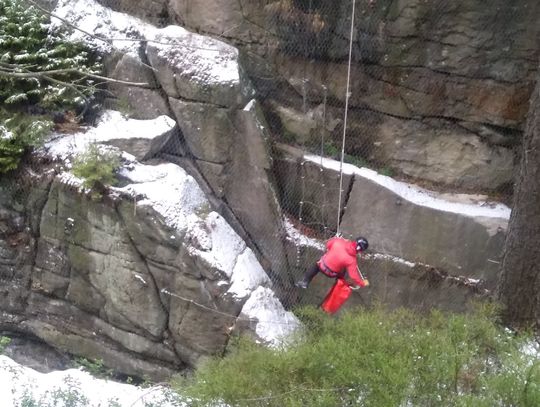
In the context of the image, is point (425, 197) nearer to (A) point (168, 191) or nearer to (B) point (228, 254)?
(B) point (228, 254)

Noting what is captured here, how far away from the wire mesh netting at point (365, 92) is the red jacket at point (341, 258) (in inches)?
34.6

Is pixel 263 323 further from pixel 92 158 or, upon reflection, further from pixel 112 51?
pixel 112 51

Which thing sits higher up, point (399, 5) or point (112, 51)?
point (399, 5)

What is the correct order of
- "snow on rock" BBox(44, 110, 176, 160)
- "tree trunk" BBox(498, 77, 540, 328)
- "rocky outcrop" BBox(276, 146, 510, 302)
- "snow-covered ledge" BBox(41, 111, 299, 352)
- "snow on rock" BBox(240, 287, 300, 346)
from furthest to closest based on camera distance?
1. "snow on rock" BBox(44, 110, 176, 160)
2. "rocky outcrop" BBox(276, 146, 510, 302)
3. "snow-covered ledge" BBox(41, 111, 299, 352)
4. "snow on rock" BBox(240, 287, 300, 346)
5. "tree trunk" BBox(498, 77, 540, 328)

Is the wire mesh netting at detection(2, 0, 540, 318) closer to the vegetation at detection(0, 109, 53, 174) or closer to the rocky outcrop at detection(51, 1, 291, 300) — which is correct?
the rocky outcrop at detection(51, 1, 291, 300)

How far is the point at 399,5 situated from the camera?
7816 millimetres

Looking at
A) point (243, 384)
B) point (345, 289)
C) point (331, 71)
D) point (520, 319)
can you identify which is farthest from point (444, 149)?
point (243, 384)

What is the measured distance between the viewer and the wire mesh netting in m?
7.78

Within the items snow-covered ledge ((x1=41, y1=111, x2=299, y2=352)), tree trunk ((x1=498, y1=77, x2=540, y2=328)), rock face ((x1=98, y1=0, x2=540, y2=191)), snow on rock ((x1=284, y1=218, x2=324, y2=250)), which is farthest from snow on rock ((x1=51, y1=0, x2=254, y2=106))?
tree trunk ((x1=498, y1=77, x2=540, y2=328))

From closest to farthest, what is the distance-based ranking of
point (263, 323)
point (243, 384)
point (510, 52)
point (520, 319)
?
point (243, 384) → point (520, 319) → point (263, 323) → point (510, 52)

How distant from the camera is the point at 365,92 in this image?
8250 mm

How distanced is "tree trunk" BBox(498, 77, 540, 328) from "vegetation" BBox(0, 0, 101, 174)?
16.4 ft

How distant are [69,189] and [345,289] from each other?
136 inches

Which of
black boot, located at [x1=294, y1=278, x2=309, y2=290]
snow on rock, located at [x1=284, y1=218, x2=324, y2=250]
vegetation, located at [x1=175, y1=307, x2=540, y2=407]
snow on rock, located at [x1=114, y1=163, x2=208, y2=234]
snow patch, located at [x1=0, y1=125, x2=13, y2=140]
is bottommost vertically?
black boot, located at [x1=294, y1=278, x2=309, y2=290]
